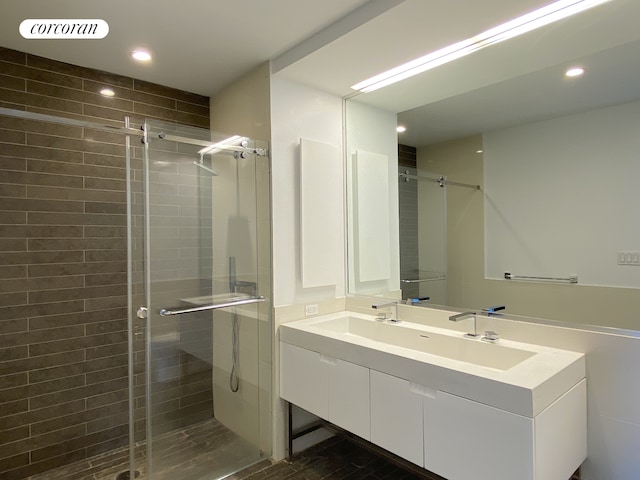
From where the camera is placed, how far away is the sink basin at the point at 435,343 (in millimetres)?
1914

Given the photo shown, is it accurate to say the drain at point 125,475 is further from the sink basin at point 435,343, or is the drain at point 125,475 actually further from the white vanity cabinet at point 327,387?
the sink basin at point 435,343

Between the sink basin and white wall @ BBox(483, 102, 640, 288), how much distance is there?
616 mm

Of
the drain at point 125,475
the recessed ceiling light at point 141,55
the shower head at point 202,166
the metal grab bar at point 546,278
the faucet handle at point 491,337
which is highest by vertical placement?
the recessed ceiling light at point 141,55

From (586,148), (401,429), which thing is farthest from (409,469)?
(586,148)

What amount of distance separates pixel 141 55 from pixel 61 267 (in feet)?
4.72

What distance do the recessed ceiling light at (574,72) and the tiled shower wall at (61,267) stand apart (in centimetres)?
245

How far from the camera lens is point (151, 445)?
2.15 meters

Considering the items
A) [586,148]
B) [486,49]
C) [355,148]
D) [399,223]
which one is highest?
[486,49]

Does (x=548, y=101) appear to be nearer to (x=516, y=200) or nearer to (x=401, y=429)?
(x=516, y=200)

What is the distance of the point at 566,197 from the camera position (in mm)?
2291

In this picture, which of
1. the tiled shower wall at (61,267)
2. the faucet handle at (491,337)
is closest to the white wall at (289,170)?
the tiled shower wall at (61,267)


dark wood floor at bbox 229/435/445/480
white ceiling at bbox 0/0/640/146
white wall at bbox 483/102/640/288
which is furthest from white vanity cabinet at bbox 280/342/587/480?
white ceiling at bbox 0/0/640/146

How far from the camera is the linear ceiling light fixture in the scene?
5.73 feet

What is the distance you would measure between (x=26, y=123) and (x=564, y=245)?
3333 millimetres
